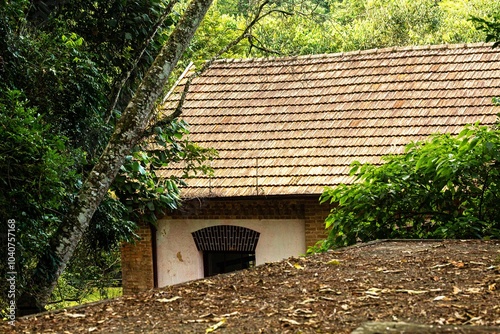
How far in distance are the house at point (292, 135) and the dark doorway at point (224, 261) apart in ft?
0.08

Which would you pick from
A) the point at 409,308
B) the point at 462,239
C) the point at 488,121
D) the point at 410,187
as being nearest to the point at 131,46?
the point at 410,187

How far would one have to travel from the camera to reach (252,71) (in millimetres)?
18953

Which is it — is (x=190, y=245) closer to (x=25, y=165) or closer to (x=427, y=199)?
(x=427, y=199)

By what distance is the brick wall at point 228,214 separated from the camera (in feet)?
50.3

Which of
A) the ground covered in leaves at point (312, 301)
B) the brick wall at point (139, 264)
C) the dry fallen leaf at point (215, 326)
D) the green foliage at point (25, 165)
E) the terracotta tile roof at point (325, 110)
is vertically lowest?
the dry fallen leaf at point (215, 326)

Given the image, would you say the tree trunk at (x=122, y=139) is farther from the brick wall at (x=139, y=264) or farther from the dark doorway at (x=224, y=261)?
the dark doorway at (x=224, y=261)

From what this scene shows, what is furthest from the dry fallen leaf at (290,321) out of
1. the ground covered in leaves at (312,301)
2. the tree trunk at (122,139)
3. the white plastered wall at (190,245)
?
the white plastered wall at (190,245)

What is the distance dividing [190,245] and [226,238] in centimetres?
81

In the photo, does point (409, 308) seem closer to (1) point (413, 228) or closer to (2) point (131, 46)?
(1) point (413, 228)

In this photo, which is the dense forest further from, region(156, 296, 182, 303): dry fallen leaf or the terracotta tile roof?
the terracotta tile roof

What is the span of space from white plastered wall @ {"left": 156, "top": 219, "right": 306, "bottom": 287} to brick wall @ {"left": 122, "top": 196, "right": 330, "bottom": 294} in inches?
5.5

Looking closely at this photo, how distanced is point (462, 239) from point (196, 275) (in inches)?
353

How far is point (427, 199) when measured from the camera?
9.02m

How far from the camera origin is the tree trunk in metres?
8.90
